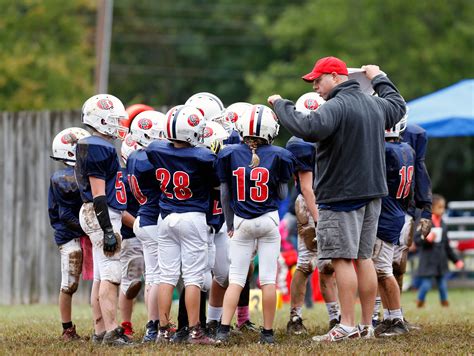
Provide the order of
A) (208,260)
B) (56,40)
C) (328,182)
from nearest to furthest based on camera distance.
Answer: (328,182)
(208,260)
(56,40)

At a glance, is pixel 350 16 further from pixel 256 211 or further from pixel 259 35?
pixel 256 211

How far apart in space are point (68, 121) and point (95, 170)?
310 inches

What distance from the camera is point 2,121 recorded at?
17.7 m

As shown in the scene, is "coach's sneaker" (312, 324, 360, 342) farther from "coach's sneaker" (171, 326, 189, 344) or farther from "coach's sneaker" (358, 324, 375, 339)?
"coach's sneaker" (171, 326, 189, 344)

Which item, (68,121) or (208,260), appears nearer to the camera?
(208,260)

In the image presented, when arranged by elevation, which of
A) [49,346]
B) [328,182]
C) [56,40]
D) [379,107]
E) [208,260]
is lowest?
[49,346]

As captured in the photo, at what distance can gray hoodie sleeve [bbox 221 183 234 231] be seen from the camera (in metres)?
9.67

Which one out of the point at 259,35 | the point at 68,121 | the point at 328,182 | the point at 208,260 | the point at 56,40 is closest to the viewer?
the point at 328,182

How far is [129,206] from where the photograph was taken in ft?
36.3

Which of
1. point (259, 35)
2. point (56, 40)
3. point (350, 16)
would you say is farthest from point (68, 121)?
point (259, 35)

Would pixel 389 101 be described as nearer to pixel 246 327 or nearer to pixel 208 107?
pixel 208 107

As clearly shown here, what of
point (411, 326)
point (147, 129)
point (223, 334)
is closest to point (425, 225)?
point (411, 326)

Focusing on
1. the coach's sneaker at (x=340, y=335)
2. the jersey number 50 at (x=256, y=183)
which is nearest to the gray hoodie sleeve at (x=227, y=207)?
the jersey number 50 at (x=256, y=183)

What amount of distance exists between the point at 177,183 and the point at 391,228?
2229mm
